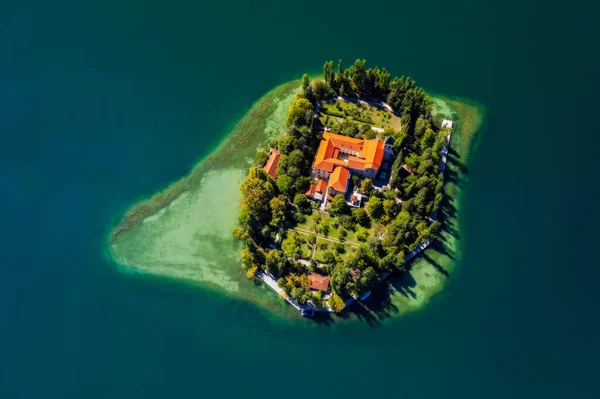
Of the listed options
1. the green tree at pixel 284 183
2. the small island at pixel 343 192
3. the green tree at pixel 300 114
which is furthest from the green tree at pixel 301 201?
the green tree at pixel 300 114

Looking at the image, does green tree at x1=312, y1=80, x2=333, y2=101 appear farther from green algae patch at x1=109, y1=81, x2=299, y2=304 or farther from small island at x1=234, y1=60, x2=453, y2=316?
green algae patch at x1=109, y1=81, x2=299, y2=304

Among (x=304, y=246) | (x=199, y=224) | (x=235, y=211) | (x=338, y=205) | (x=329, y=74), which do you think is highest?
(x=329, y=74)

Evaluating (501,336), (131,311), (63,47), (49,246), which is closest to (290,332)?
(131,311)

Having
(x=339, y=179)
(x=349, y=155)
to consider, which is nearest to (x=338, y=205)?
(x=339, y=179)

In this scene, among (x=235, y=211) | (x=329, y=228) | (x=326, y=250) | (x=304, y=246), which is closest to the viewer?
(x=326, y=250)

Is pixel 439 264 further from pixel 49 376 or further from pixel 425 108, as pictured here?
pixel 49 376

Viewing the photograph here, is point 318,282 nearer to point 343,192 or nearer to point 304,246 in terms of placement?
point 304,246
